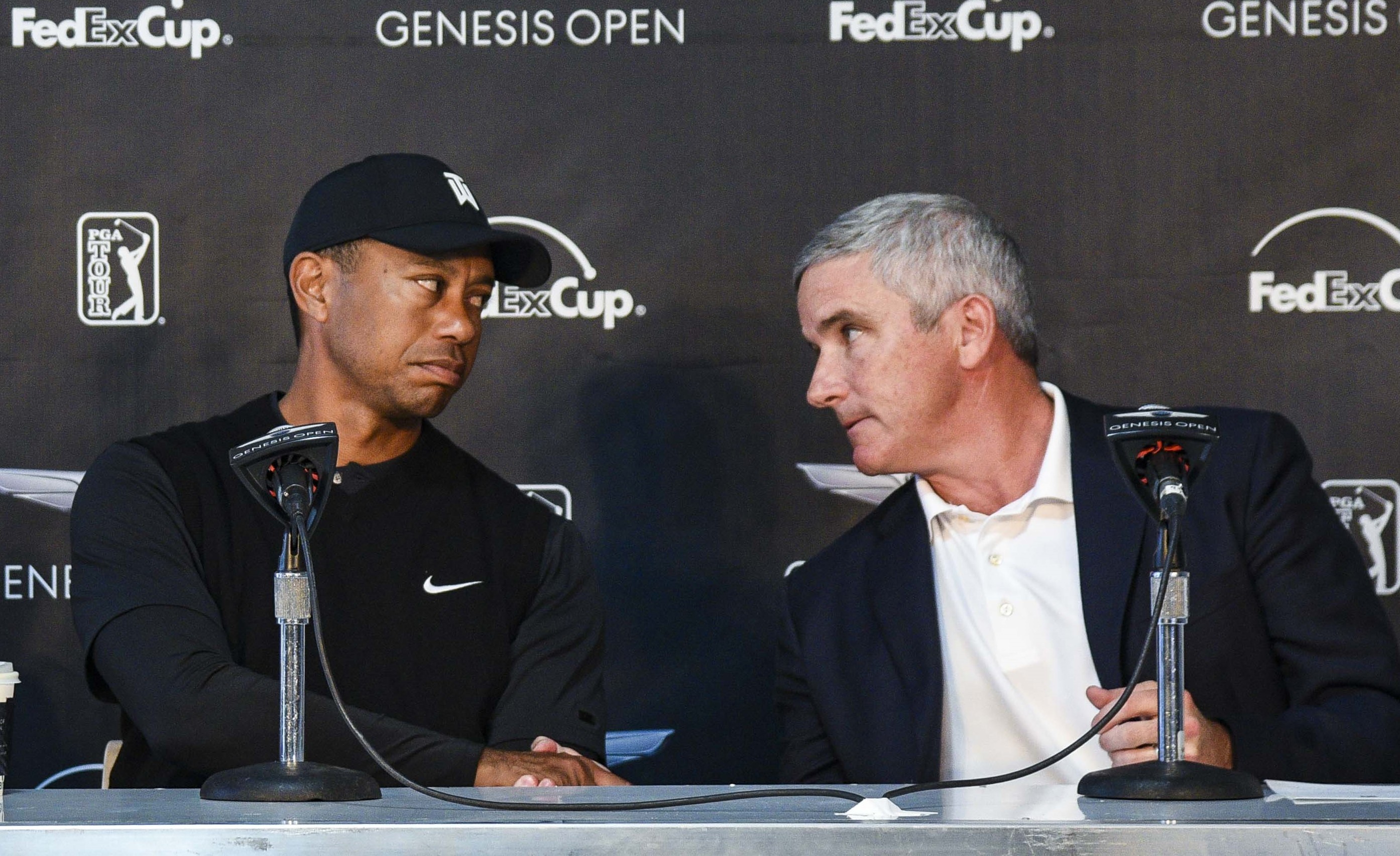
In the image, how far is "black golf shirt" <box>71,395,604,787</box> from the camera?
2.26 metres

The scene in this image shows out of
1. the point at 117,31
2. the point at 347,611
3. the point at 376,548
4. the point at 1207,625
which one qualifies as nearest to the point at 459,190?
the point at 376,548

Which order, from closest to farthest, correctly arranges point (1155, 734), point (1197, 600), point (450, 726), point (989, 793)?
point (989, 793), point (1155, 734), point (1197, 600), point (450, 726)

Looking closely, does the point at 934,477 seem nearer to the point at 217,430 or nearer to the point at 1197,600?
the point at 1197,600

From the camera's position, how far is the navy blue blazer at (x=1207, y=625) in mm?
2236

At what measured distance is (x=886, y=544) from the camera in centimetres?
258

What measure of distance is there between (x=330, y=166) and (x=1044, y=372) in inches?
56.5

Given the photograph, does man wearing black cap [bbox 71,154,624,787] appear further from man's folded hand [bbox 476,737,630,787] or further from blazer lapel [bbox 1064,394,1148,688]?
blazer lapel [bbox 1064,394,1148,688]

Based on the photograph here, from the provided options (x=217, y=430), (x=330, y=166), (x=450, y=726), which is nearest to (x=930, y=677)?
(x=450, y=726)

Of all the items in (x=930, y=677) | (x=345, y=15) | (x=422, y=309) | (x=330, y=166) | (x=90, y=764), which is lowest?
(x=90, y=764)

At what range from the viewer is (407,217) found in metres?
2.64

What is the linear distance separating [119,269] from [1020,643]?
6.09 feet

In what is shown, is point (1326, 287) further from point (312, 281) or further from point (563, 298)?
point (312, 281)

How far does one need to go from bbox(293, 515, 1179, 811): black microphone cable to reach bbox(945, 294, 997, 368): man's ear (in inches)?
36.6

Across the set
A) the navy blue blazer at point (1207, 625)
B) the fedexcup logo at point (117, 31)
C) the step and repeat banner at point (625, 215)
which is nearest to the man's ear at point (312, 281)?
the step and repeat banner at point (625, 215)
